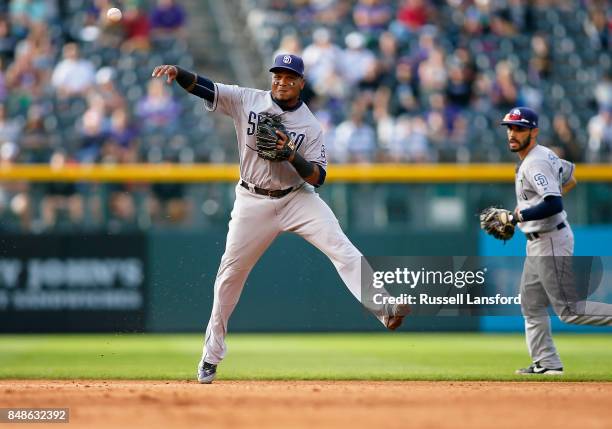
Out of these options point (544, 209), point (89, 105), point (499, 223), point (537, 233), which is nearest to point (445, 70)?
point (89, 105)

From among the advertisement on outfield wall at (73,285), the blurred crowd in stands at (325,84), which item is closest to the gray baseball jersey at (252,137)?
the blurred crowd in stands at (325,84)

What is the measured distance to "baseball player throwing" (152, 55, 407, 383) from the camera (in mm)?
7781

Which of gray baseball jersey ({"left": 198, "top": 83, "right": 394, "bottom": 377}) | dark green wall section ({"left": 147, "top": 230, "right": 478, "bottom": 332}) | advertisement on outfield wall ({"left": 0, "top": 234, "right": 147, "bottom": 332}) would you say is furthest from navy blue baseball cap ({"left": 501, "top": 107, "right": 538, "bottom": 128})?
advertisement on outfield wall ({"left": 0, "top": 234, "right": 147, "bottom": 332})

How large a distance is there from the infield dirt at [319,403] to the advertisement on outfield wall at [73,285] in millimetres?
5044

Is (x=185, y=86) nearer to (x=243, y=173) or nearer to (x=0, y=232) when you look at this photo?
(x=243, y=173)

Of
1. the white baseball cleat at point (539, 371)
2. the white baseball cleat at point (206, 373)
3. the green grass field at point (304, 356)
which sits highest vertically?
the white baseball cleat at point (206, 373)

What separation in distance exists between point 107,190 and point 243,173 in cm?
593

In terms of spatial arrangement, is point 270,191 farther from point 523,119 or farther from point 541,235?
point 541,235

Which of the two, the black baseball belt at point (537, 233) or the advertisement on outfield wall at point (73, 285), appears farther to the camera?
the advertisement on outfield wall at point (73, 285)

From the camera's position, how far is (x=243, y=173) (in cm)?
794

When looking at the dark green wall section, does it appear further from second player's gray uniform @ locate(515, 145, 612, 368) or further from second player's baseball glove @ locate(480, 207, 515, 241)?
second player's baseball glove @ locate(480, 207, 515, 241)

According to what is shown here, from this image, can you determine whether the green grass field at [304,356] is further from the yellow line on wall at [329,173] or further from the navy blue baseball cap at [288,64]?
the navy blue baseball cap at [288,64]

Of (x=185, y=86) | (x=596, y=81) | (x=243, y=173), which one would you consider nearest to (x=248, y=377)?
(x=243, y=173)

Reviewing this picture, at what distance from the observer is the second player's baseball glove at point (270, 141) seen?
754 centimetres
